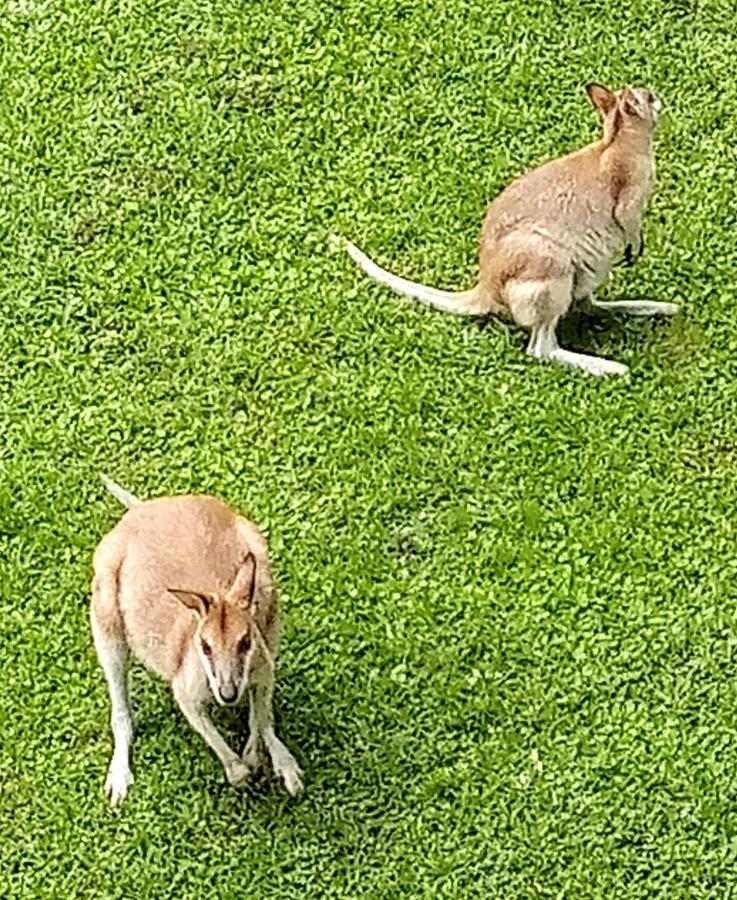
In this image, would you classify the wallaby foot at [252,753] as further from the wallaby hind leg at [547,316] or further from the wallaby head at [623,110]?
the wallaby head at [623,110]

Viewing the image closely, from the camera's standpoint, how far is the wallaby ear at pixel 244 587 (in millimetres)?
3406

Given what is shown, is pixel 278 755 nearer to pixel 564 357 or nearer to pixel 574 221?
pixel 564 357

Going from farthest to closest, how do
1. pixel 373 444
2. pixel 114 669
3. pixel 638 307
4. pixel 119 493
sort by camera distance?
1. pixel 638 307
2. pixel 373 444
3. pixel 119 493
4. pixel 114 669

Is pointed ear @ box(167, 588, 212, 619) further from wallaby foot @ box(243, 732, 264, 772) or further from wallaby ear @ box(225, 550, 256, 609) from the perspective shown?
wallaby foot @ box(243, 732, 264, 772)

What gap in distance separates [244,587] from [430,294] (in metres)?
1.30

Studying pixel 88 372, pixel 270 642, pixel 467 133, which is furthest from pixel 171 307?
pixel 270 642

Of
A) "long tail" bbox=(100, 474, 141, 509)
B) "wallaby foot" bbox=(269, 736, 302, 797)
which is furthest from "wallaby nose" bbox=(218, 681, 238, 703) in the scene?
"long tail" bbox=(100, 474, 141, 509)

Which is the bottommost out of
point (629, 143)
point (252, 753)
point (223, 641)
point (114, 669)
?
point (252, 753)

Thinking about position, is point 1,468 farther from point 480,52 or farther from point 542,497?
point 480,52

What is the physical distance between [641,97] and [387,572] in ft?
4.14

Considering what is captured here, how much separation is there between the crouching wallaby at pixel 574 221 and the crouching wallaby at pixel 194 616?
0.95m

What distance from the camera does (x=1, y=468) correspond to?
4.31 metres

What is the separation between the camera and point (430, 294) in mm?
4477

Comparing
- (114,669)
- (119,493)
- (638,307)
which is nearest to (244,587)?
(114,669)
